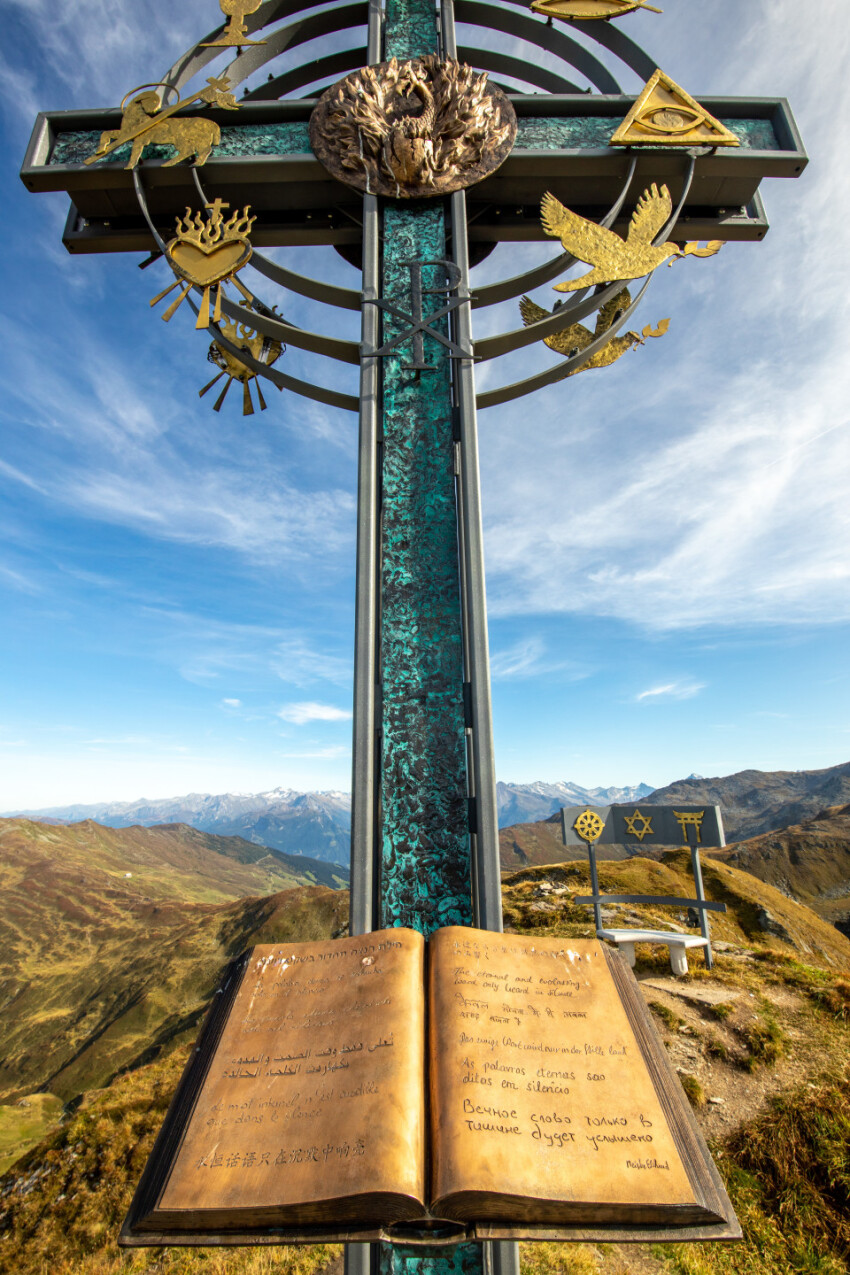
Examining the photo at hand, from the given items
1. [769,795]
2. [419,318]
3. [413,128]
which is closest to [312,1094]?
[419,318]

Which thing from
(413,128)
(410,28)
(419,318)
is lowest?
(419,318)

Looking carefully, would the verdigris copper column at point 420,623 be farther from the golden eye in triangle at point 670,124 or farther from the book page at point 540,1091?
the golden eye in triangle at point 670,124

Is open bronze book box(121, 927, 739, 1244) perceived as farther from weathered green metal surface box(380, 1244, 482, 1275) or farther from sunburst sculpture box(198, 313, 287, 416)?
sunburst sculpture box(198, 313, 287, 416)

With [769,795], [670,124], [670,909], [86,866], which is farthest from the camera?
[769,795]

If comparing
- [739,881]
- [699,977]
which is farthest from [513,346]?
[739,881]

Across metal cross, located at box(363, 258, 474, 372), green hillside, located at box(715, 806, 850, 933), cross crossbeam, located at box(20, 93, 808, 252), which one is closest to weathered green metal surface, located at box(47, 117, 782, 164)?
cross crossbeam, located at box(20, 93, 808, 252)

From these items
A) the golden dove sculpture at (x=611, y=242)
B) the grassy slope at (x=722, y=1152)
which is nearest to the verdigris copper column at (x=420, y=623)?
the golden dove sculpture at (x=611, y=242)

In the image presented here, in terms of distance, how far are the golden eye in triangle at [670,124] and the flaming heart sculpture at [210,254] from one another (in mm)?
3031

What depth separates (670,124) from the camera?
15.9 feet

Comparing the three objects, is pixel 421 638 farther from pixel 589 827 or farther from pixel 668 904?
pixel 589 827

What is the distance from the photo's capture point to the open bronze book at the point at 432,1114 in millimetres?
1651

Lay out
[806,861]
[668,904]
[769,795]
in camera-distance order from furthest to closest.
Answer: [769,795] → [806,861] → [668,904]

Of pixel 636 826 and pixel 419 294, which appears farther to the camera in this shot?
pixel 636 826

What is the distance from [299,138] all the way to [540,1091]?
656cm
